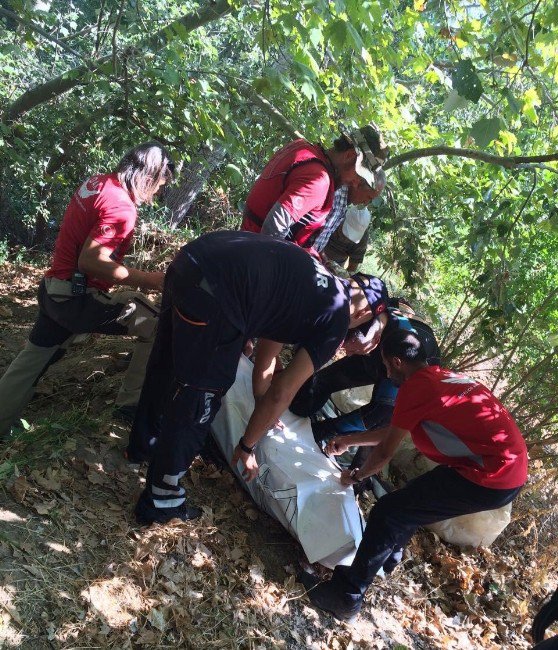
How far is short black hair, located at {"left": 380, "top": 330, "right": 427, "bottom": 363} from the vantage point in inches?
118

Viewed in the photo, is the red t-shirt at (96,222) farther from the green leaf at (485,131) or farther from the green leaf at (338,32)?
the green leaf at (485,131)

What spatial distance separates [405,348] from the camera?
300cm

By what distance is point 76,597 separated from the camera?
2383mm

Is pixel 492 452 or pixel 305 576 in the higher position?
pixel 492 452

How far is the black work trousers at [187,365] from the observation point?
2322mm

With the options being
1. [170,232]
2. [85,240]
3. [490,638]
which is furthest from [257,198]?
[170,232]

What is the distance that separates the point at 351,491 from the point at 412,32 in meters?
4.21

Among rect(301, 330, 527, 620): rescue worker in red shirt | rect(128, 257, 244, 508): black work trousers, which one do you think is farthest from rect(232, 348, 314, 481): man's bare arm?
rect(301, 330, 527, 620): rescue worker in red shirt

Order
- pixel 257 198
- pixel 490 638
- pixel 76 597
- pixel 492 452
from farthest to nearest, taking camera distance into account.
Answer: pixel 490 638 < pixel 257 198 < pixel 492 452 < pixel 76 597

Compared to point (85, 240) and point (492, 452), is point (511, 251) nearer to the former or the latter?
point (492, 452)

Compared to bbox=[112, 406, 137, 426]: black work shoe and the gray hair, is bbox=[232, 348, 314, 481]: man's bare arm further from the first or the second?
the gray hair

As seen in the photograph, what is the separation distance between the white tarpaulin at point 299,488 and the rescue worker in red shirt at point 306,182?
1.22m

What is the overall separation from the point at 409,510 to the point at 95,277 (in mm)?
2243

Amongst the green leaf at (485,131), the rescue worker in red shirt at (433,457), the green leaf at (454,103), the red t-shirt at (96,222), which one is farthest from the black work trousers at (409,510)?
the red t-shirt at (96,222)
